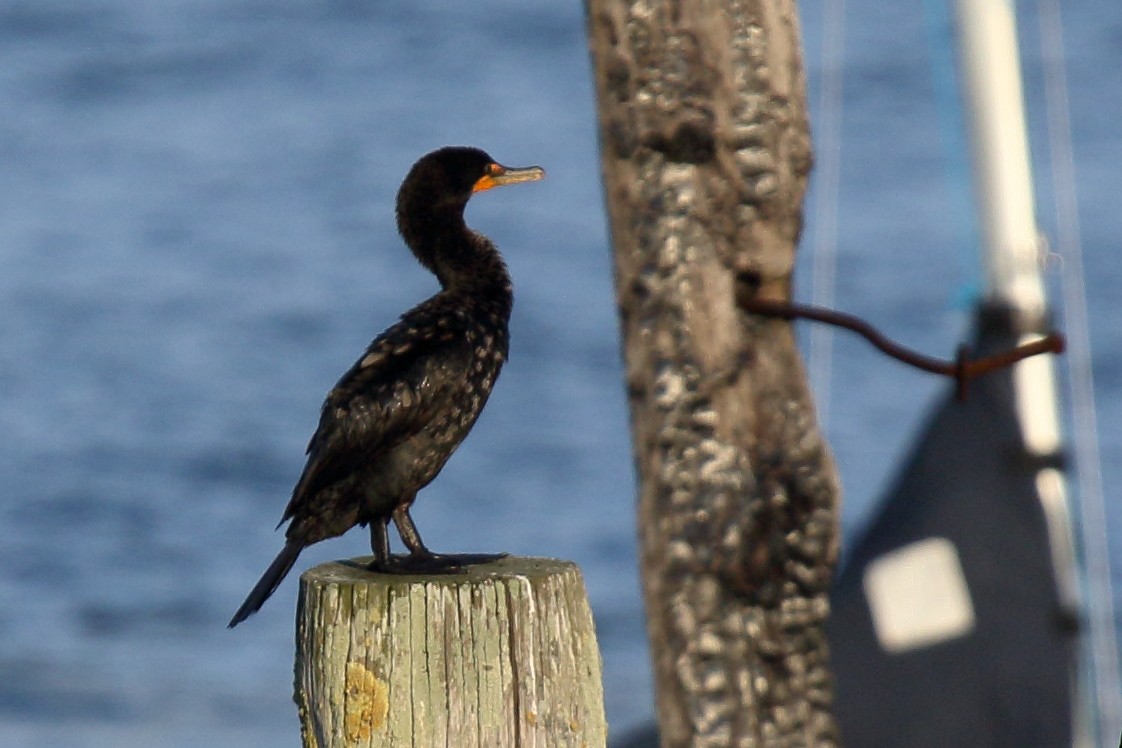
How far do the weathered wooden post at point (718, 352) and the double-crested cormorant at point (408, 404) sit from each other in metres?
1.00

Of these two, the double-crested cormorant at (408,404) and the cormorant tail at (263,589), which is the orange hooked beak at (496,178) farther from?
the cormorant tail at (263,589)

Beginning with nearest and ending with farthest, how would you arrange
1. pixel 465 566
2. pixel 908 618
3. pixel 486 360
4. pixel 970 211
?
1. pixel 465 566
2. pixel 486 360
3. pixel 908 618
4. pixel 970 211

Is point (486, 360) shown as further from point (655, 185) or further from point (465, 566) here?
point (655, 185)

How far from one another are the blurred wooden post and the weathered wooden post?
0.36 metres

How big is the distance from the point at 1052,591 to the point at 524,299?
13132 mm

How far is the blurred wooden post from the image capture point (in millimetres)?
3812

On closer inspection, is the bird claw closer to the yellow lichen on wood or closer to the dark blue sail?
the yellow lichen on wood

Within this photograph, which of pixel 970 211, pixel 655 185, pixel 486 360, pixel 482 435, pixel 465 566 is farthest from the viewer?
pixel 482 435

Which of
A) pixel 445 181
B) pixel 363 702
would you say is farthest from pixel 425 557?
pixel 445 181

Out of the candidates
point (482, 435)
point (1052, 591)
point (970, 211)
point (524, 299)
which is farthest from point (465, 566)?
point (524, 299)

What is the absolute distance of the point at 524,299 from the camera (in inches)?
747

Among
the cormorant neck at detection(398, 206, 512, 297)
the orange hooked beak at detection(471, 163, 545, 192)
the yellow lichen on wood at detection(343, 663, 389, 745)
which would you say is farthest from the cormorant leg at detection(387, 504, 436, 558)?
the orange hooked beak at detection(471, 163, 545, 192)

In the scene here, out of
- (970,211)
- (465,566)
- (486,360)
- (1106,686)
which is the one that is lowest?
(1106,686)

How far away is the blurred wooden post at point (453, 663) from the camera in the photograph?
150 inches
